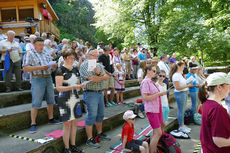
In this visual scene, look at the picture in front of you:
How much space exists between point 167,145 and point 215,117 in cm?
203

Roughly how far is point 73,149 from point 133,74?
802cm

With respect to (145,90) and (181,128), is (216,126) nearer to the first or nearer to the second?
(145,90)

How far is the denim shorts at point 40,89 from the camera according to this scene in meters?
3.42

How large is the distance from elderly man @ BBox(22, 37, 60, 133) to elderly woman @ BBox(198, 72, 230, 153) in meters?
2.75

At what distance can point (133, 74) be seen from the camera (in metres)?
10.8

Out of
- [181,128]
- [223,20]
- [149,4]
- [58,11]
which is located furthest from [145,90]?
[58,11]

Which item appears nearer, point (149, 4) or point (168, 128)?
point (168, 128)

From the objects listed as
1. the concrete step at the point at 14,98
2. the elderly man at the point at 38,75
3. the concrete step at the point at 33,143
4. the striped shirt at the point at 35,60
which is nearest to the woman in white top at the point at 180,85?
the concrete step at the point at 33,143

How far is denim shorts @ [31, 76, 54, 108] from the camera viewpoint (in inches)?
135

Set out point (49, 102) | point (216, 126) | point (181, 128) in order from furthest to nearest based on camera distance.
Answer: point (181, 128) → point (49, 102) → point (216, 126)

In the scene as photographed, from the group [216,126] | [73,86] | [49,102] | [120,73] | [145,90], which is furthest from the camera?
[120,73]

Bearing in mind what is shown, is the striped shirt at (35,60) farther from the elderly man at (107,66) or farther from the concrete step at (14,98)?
the elderly man at (107,66)

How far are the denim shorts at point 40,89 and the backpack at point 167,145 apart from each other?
7.62ft

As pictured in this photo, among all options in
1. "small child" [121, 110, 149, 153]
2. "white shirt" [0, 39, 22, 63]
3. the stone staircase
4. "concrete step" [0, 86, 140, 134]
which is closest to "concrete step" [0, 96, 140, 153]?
the stone staircase
